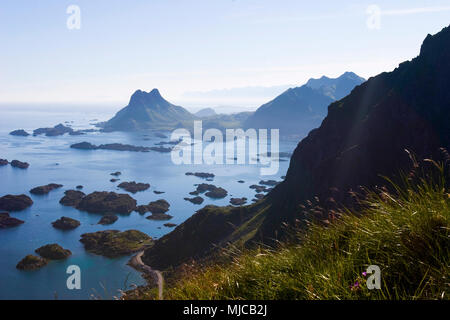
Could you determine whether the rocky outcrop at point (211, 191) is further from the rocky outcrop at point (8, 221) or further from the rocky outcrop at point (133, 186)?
the rocky outcrop at point (8, 221)

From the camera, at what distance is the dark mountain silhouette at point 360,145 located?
53094mm

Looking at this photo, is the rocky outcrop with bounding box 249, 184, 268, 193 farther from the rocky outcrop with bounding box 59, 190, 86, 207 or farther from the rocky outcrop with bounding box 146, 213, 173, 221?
the rocky outcrop with bounding box 59, 190, 86, 207

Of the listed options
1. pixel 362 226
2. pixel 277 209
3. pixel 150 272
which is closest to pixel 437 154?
pixel 277 209

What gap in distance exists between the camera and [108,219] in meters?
120

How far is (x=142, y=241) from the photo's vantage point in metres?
98.8

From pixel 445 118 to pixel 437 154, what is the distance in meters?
10.4

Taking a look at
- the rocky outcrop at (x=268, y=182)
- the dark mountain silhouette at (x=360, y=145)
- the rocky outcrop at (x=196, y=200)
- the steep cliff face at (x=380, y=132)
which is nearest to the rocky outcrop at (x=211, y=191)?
the rocky outcrop at (x=196, y=200)

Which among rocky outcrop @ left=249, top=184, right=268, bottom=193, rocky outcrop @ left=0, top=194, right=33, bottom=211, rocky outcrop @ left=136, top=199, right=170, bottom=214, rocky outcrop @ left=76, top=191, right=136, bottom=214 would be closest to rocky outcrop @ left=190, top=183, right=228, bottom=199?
rocky outcrop @ left=249, top=184, right=268, bottom=193

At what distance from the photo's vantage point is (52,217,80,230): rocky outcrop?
10689 centimetres

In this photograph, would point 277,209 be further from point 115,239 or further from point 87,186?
point 87,186

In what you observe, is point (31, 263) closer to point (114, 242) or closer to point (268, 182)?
point (114, 242)

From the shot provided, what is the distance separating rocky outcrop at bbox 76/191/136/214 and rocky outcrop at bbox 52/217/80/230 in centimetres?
1637

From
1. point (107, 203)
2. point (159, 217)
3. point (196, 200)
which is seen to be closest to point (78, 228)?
point (107, 203)

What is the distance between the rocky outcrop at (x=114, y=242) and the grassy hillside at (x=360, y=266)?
9410cm
